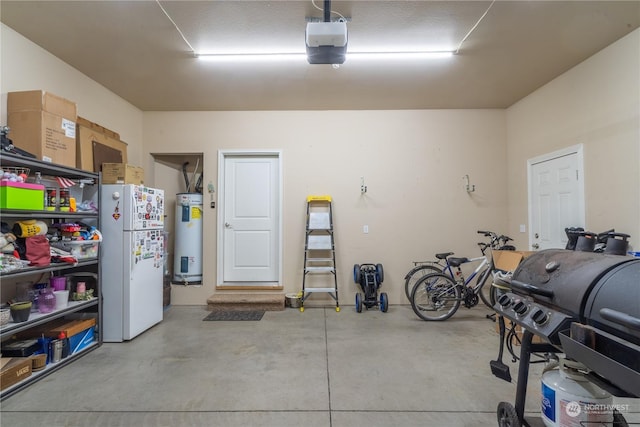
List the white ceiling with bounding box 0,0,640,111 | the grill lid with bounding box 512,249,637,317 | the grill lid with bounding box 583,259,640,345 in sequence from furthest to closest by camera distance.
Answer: the white ceiling with bounding box 0,0,640,111, the grill lid with bounding box 512,249,637,317, the grill lid with bounding box 583,259,640,345

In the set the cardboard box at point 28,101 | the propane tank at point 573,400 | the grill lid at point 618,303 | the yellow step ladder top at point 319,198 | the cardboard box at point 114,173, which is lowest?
the propane tank at point 573,400

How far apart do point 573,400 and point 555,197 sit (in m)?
2.98

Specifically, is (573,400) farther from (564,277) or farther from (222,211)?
(222,211)

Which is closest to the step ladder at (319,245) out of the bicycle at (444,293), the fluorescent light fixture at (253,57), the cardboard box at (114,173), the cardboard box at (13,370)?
the bicycle at (444,293)

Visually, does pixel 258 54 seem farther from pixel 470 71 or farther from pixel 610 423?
pixel 610 423

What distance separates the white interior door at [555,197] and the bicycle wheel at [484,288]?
0.72 meters

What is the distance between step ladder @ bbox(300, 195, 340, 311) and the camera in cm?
393

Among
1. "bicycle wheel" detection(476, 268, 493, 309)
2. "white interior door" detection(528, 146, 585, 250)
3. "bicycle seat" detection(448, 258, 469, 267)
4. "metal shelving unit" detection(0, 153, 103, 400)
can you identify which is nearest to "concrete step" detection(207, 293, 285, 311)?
"metal shelving unit" detection(0, 153, 103, 400)

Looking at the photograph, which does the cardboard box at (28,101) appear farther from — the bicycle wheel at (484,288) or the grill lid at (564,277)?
the bicycle wheel at (484,288)

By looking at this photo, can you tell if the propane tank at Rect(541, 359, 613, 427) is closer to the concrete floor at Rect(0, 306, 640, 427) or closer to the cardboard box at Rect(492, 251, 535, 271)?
the concrete floor at Rect(0, 306, 640, 427)

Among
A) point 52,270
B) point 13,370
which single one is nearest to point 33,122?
point 52,270

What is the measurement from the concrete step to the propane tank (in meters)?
3.05

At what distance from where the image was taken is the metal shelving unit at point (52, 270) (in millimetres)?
2062

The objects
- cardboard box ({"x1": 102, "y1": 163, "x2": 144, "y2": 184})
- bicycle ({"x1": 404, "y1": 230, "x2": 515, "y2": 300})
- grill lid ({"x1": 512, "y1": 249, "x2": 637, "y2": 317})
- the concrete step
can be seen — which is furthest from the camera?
the concrete step
